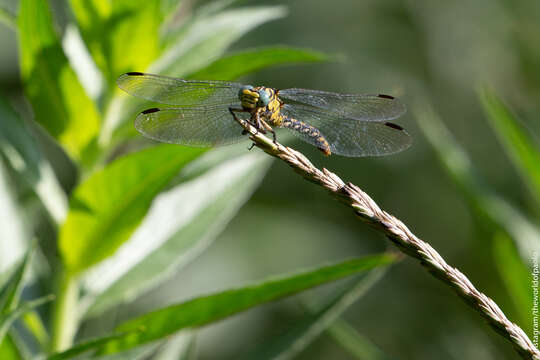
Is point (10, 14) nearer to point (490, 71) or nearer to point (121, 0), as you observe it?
point (121, 0)

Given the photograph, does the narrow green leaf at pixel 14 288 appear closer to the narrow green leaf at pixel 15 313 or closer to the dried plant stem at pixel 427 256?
the narrow green leaf at pixel 15 313

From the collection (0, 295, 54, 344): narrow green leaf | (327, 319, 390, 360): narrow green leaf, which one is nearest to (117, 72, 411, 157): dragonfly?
(327, 319, 390, 360): narrow green leaf

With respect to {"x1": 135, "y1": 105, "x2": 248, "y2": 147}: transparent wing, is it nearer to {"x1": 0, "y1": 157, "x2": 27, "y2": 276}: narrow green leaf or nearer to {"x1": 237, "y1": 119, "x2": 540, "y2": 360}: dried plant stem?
{"x1": 0, "y1": 157, "x2": 27, "y2": 276}: narrow green leaf

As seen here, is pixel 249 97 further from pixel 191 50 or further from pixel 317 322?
pixel 317 322

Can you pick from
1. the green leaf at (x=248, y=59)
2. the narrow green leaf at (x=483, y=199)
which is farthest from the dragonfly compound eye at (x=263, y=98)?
the narrow green leaf at (x=483, y=199)

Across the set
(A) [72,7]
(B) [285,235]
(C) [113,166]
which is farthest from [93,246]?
(B) [285,235]

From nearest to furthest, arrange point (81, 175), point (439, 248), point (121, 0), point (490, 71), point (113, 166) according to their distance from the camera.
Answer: point (113, 166) < point (121, 0) < point (81, 175) < point (439, 248) < point (490, 71)
